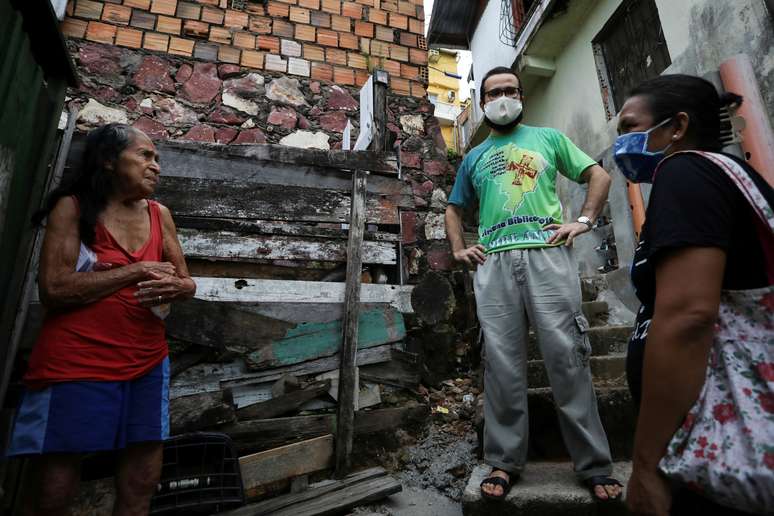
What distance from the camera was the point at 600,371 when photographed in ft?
8.64

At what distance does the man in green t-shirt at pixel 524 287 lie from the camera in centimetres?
174

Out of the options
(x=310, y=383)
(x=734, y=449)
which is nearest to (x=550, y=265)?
(x=734, y=449)

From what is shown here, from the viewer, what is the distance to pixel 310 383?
2.51m

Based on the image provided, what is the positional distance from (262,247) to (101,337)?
1.27 metres

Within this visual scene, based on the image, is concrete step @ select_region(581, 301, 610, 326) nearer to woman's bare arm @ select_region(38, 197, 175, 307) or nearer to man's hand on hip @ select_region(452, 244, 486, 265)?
man's hand on hip @ select_region(452, 244, 486, 265)

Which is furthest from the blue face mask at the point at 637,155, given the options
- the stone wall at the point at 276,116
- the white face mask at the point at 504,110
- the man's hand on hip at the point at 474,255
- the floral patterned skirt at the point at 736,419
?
the stone wall at the point at 276,116

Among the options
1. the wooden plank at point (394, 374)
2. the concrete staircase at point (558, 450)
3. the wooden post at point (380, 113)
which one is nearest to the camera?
the concrete staircase at point (558, 450)

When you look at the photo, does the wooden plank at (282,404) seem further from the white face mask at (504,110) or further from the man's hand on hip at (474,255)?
the white face mask at (504,110)

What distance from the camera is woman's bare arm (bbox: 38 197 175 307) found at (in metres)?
1.43

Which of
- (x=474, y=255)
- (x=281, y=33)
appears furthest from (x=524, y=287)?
(x=281, y=33)

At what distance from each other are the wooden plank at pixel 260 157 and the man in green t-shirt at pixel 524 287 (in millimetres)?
993

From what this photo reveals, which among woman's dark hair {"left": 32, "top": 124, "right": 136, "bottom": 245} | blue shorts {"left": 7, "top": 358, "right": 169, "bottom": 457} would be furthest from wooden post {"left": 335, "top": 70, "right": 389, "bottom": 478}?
woman's dark hair {"left": 32, "top": 124, "right": 136, "bottom": 245}

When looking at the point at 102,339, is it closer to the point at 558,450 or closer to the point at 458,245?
the point at 458,245

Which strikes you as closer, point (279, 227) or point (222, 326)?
point (222, 326)
